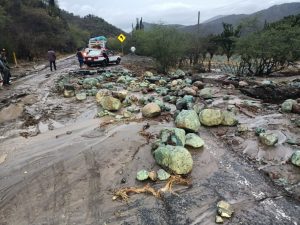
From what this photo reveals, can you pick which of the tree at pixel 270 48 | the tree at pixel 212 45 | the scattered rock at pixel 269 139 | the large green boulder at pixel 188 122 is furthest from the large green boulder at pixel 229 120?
the tree at pixel 212 45

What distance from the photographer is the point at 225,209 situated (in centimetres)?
412

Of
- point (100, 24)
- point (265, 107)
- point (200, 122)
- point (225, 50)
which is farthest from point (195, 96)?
point (100, 24)

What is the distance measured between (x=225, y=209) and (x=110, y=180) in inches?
71.7

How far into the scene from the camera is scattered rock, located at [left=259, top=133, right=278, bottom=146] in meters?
6.28

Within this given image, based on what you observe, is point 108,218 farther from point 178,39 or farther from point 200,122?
point 178,39

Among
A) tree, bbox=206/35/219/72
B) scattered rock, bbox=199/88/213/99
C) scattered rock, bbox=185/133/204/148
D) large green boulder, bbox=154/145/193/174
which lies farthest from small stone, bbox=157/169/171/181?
tree, bbox=206/35/219/72

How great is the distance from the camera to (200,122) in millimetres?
7535

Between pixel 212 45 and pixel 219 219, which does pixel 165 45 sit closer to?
pixel 212 45

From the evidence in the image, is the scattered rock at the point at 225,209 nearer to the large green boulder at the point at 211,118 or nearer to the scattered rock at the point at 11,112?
the large green boulder at the point at 211,118

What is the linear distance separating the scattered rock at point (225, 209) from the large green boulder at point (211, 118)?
333 centimetres

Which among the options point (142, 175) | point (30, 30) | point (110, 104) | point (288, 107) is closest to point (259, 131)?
point (288, 107)

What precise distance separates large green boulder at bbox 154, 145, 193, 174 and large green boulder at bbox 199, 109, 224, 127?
2249 millimetres

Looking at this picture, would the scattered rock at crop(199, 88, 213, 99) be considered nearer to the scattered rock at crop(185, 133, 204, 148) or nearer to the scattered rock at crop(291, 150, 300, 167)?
the scattered rock at crop(185, 133, 204, 148)

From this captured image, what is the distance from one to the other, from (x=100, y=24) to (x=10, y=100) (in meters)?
72.7
